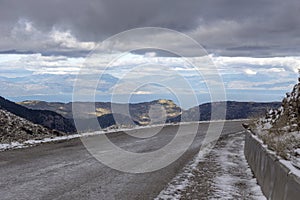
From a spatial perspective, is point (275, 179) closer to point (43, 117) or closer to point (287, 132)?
point (287, 132)

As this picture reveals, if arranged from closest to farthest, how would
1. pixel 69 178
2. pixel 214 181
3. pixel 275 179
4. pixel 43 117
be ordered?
pixel 275 179
pixel 69 178
pixel 214 181
pixel 43 117

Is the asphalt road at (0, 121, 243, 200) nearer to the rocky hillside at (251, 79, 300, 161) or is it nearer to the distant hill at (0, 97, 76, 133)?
the rocky hillside at (251, 79, 300, 161)

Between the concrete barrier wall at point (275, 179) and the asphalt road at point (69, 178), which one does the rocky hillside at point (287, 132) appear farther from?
the asphalt road at point (69, 178)

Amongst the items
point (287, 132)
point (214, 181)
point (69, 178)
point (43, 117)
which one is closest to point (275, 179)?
point (214, 181)

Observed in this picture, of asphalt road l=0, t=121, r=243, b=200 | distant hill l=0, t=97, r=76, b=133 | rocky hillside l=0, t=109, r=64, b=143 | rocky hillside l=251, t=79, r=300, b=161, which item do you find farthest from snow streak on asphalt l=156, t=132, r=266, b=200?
distant hill l=0, t=97, r=76, b=133

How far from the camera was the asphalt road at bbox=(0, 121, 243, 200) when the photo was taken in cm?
847

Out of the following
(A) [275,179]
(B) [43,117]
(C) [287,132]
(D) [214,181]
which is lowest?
(B) [43,117]

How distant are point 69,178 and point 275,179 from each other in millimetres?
4966

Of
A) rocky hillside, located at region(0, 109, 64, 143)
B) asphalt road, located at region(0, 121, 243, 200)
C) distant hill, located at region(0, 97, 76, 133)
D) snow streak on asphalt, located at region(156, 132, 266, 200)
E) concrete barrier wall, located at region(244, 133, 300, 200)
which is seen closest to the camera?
concrete barrier wall, located at region(244, 133, 300, 200)

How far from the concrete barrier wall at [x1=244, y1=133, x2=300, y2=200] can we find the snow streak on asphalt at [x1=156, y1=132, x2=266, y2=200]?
0.42 meters

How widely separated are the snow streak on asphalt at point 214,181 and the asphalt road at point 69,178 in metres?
0.34

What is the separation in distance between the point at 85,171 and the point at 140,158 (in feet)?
11.0

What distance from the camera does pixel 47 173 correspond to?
10.6 meters

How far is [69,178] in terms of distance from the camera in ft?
33.0
